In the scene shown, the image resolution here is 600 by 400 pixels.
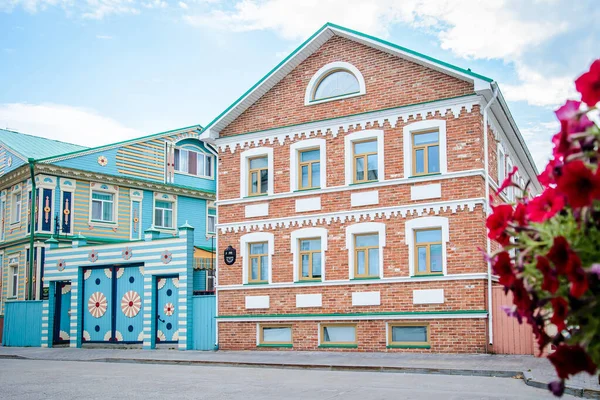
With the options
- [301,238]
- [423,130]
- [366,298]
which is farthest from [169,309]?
[423,130]

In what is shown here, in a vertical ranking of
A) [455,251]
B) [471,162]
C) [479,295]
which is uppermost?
[471,162]

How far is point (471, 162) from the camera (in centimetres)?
1922

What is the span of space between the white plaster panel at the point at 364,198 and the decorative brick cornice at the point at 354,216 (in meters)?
0.26

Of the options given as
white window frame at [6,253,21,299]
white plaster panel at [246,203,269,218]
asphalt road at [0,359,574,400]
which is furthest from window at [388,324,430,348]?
white window frame at [6,253,21,299]

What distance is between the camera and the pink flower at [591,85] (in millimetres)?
2023

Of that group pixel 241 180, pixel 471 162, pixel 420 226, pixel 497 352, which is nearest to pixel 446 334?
pixel 497 352

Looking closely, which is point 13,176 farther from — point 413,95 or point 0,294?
point 413,95

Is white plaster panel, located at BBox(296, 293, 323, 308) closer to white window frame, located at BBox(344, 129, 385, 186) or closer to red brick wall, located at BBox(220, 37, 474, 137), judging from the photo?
white window frame, located at BBox(344, 129, 385, 186)

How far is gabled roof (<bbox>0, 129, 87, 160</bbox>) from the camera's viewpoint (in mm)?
30970

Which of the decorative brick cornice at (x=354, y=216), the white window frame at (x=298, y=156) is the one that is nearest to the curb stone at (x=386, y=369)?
the decorative brick cornice at (x=354, y=216)

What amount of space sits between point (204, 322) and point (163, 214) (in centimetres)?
1183

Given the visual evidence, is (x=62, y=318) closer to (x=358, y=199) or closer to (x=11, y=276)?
(x=11, y=276)

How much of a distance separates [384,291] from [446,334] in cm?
214

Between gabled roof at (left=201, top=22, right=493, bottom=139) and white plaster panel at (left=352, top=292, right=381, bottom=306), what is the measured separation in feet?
21.2
